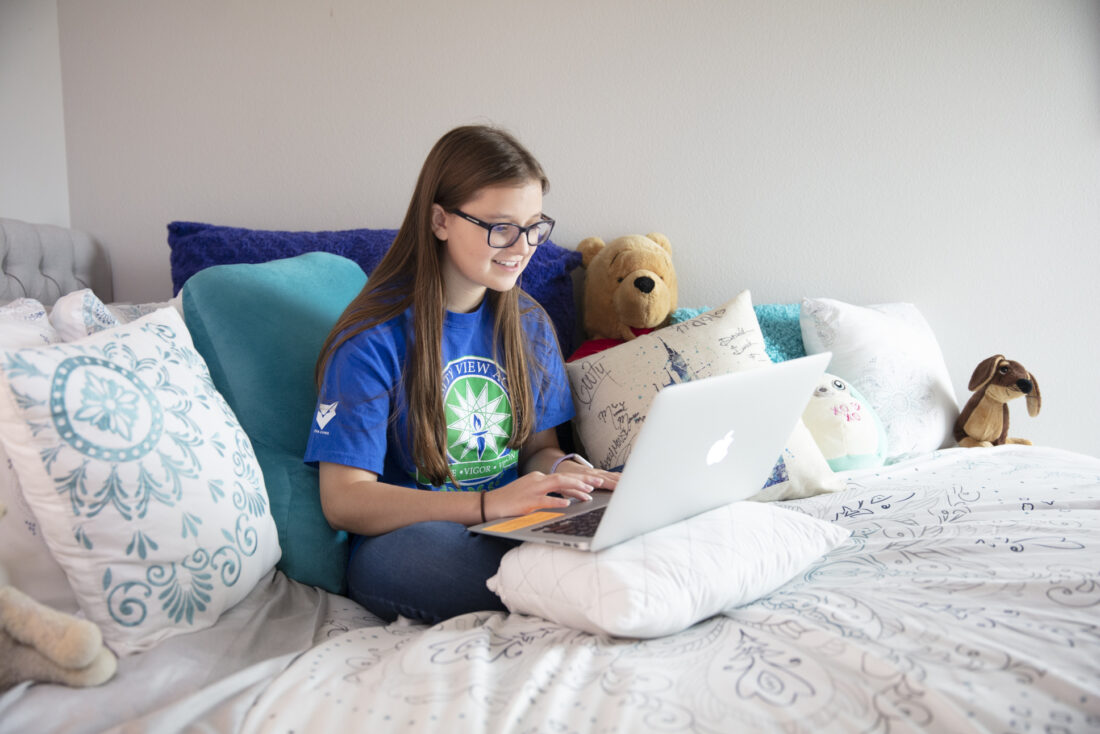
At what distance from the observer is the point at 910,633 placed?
748 mm

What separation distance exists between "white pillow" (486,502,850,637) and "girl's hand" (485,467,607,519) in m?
0.10

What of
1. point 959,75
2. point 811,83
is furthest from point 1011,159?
point 811,83

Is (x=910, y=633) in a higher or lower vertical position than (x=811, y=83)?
lower

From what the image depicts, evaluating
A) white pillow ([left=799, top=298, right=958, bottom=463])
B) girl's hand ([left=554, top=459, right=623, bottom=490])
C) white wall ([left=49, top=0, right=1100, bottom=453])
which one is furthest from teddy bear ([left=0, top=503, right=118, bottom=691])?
white pillow ([left=799, top=298, right=958, bottom=463])

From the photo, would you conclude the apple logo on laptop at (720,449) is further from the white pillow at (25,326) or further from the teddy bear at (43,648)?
the white pillow at (25,326)

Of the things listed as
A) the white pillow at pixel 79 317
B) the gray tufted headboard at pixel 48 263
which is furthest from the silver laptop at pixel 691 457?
the gray tufted headboard at pixel 48 263

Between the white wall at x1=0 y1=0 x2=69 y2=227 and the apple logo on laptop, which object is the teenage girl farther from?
the white wall at x1=0 y1=0 x2=69 y2=227

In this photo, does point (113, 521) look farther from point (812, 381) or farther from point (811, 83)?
point (811, 83)

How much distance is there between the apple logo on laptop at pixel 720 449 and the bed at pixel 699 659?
0.36ft

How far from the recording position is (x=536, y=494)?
1021 mm

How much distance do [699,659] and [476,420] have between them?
1.89ft

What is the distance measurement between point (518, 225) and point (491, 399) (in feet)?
0.94

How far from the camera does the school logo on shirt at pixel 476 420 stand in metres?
1.21

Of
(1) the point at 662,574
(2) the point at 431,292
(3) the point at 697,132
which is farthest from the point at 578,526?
(3) the point at 697,132
